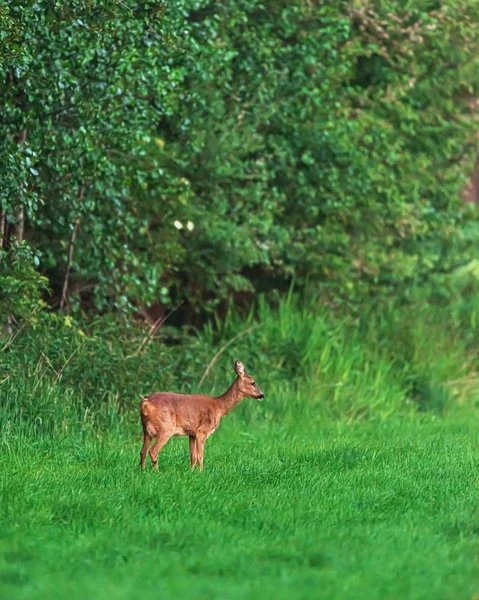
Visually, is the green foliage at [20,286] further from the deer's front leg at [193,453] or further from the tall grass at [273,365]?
the deer's front leg at [193,453]

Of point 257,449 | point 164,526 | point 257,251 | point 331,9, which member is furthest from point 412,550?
point 331,9

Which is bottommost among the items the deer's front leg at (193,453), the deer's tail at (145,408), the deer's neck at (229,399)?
the deer's front leg at (193,453)

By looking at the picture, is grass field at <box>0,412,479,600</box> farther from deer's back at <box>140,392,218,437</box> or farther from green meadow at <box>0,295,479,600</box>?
deer's back at <box>140,392,218,437</box>

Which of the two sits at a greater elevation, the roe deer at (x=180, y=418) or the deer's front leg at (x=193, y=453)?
the roe deer at (x=180, y=418)

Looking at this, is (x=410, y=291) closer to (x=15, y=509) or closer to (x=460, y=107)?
(x=460, y=107)

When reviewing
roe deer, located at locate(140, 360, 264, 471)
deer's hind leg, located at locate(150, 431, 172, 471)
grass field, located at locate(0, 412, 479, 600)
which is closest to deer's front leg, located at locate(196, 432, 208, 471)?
roe deer, located at locate(140, 360, 264, 471)

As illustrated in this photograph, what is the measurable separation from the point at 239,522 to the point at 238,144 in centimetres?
880

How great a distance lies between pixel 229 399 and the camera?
37.3ft

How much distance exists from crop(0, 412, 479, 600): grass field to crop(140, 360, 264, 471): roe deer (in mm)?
222

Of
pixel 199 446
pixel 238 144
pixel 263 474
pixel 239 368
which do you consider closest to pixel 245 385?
pixel 239 368

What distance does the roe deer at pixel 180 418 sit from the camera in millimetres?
10469

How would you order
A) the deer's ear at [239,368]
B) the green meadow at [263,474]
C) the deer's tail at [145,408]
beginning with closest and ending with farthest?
the green meadow at [263,474]
the deer's tail at [145,408]
the deer's ear at [239,368]

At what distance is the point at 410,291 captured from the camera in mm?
19703

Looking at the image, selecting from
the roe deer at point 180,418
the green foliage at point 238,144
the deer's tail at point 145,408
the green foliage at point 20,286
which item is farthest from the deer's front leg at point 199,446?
the green foliage at point 238,144
